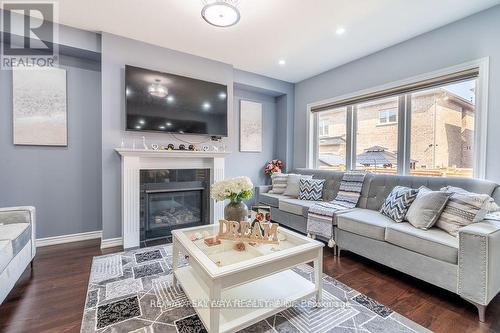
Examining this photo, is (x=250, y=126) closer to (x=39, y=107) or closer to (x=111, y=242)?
(x=111, y=242)

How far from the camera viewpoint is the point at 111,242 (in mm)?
2855

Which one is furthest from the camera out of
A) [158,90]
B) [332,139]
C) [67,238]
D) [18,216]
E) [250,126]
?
[250,126]

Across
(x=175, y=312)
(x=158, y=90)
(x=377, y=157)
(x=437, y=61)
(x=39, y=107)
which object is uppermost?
(x=437, y=61)

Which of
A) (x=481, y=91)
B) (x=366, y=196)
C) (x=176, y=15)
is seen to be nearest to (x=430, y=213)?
(x=366, y=196)

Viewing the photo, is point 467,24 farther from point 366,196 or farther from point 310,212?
point 310,212

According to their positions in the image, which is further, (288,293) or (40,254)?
(40,254)

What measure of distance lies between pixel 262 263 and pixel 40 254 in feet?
9.03

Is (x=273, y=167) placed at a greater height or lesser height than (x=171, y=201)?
greater

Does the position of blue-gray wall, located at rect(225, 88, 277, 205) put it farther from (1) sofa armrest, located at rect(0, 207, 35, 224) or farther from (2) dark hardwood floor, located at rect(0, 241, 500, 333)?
(1) sofa armrest, located at rect(0, 207, 35, 224)

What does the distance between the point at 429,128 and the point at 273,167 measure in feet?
8.14

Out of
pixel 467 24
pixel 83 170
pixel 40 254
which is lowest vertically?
pixel 40 254

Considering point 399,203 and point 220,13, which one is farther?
point 399,203

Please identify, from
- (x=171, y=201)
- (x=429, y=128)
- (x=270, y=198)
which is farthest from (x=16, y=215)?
(x=429, y=128)

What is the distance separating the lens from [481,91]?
236cm
